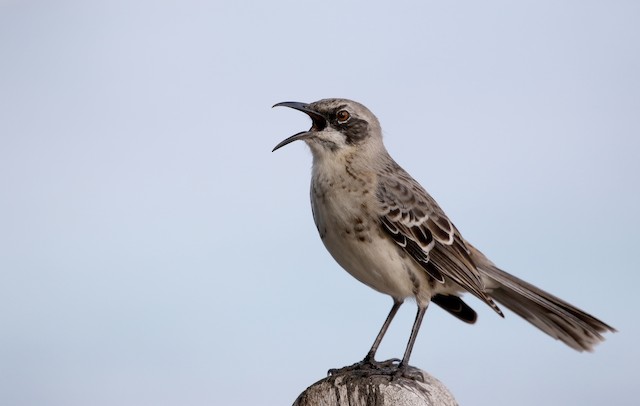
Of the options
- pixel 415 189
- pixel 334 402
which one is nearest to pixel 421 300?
pixel 415 189

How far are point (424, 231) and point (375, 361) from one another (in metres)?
1.11

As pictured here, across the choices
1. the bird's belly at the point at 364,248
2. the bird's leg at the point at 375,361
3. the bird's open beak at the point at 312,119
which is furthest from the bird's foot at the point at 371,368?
the bird's open beak at the point at 312,119

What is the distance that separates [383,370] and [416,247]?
104 cm

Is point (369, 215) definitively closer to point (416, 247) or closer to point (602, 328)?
point (416, 247)

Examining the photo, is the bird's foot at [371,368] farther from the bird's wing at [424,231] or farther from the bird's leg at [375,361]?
the bird's wing at [424,231]

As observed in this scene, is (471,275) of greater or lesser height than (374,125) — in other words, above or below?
below

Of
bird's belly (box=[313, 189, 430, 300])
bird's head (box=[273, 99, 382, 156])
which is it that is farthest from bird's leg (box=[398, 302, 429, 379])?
bird's head (box=[273, 99, 382, 156])

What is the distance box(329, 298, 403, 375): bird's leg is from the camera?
718cm

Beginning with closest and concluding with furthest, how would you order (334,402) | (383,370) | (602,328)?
(334,402) → (383,370) → (602,328)

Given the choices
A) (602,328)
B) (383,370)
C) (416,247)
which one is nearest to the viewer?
(383,370)

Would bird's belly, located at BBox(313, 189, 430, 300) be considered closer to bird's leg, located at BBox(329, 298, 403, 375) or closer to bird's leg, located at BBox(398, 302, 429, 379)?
bird's leg, located at BBox(398, 302, 429, 379)

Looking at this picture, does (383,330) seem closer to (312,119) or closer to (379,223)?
(379,223)

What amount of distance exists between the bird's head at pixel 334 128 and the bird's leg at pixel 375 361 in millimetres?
1380

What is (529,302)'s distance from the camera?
8.37 metres
